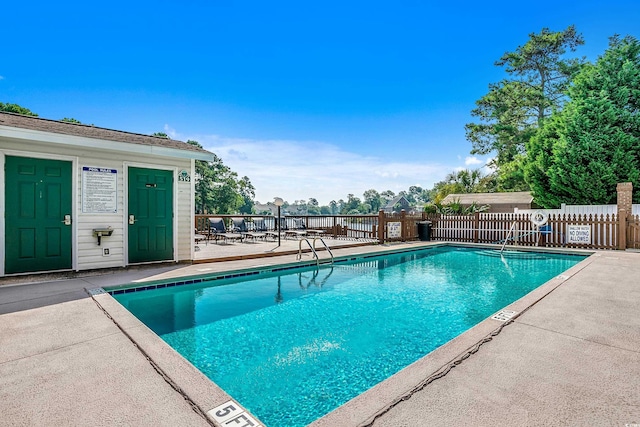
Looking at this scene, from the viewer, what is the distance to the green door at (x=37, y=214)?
479 cm

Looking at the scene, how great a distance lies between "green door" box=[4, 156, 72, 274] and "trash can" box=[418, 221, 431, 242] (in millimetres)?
11020

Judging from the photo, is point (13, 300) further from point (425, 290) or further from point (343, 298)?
point (425, 290)

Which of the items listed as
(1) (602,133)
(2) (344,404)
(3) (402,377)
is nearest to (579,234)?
(1) (602,133)

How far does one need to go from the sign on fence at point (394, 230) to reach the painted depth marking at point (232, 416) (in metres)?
10.0

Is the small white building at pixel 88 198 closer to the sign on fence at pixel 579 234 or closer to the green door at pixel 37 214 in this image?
the green door at pixel 37 214

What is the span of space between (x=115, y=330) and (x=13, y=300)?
201 cm

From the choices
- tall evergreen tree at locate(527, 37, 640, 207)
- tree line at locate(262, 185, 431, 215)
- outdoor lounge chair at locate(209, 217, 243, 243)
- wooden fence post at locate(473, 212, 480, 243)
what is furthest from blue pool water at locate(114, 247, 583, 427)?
tree line at locate(262, 185, 431, 215)

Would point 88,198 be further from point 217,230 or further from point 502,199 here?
point 502,199

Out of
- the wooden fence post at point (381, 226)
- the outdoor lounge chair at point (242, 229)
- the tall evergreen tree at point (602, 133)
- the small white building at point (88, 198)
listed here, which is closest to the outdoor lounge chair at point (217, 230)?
the outdoor lounge chair at point (242, 229)

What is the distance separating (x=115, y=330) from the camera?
2898 mm

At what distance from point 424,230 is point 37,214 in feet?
37.8

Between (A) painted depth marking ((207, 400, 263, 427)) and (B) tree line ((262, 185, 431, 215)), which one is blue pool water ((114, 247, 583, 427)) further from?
(B) tree line ((262, 185, 431, 215))

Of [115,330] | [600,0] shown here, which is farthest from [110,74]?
[600,0]

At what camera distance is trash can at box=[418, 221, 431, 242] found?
41.1 feet
